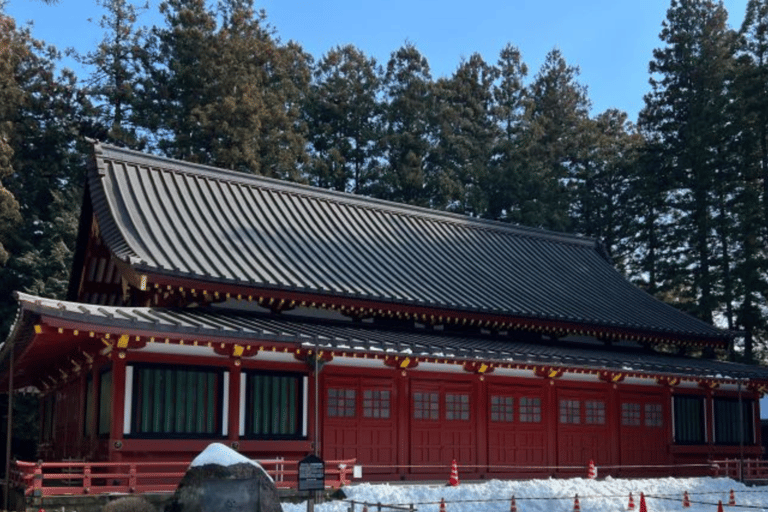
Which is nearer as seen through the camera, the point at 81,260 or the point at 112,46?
the point at 81,260

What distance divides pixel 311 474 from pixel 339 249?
45.0ft

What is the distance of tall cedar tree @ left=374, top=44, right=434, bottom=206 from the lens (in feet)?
196

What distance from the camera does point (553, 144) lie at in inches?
2606

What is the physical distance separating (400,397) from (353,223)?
388 inches

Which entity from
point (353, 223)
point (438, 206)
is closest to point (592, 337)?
point (353, 223)

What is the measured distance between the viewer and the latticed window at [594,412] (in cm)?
3042

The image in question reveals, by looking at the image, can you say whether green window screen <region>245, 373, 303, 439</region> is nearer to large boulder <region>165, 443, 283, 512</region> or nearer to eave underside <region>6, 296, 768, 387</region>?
eave underside <region>6, 296, 768, 387</region>

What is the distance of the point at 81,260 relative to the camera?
31.3m

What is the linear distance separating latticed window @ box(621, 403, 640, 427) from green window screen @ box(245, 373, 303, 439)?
1252cm

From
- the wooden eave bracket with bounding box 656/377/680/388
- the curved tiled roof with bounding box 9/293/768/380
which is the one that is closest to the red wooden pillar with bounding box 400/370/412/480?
the curved tiled roof with bounding box 9/293/768/380

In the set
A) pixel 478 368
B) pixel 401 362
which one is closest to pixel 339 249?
pixel 478 368

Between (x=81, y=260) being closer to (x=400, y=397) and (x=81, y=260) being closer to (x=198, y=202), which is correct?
(x=198, y=202)

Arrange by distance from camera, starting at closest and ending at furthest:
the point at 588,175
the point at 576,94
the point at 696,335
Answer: the point at 696,335 < the point at 588,175 < the point at 576,94

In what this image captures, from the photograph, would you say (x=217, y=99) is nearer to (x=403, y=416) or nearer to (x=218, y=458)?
(x=403, y=416)
